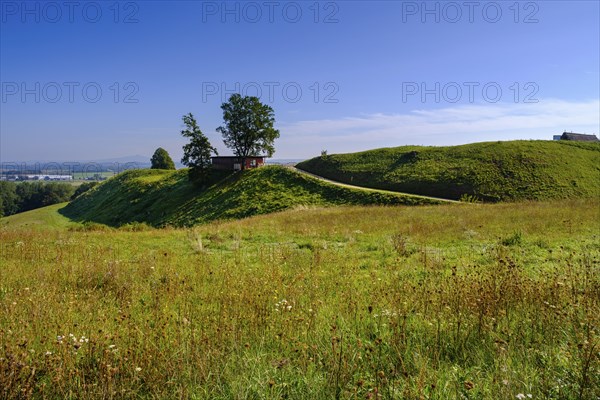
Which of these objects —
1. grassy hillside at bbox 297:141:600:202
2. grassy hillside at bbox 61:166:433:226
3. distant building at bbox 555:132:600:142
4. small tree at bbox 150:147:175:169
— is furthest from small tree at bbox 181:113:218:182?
distant building at bbox 555:132:600:142

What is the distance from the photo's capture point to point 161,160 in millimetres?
95500

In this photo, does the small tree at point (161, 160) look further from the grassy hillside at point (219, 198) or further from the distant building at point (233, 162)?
the distant building at point (233, 162)

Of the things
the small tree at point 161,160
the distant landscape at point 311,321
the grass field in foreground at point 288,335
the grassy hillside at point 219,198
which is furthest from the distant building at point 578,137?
the small tree at point 161,160

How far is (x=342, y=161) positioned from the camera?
59.2 meters

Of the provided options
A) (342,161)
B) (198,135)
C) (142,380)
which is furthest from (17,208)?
(142,380)

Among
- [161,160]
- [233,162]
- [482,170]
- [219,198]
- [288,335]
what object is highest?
[161,160]

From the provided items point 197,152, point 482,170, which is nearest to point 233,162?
point 197,152

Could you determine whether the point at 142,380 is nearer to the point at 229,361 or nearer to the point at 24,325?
the point at 229,361

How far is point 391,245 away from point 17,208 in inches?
5796

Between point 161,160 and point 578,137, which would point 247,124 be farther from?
point 578,137

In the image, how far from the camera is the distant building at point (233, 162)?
201 ft

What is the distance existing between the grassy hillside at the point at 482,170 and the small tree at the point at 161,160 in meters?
52.8

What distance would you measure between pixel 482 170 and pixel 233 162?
138 ft

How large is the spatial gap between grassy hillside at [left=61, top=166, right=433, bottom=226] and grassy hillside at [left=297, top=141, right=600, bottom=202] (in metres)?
7.66
